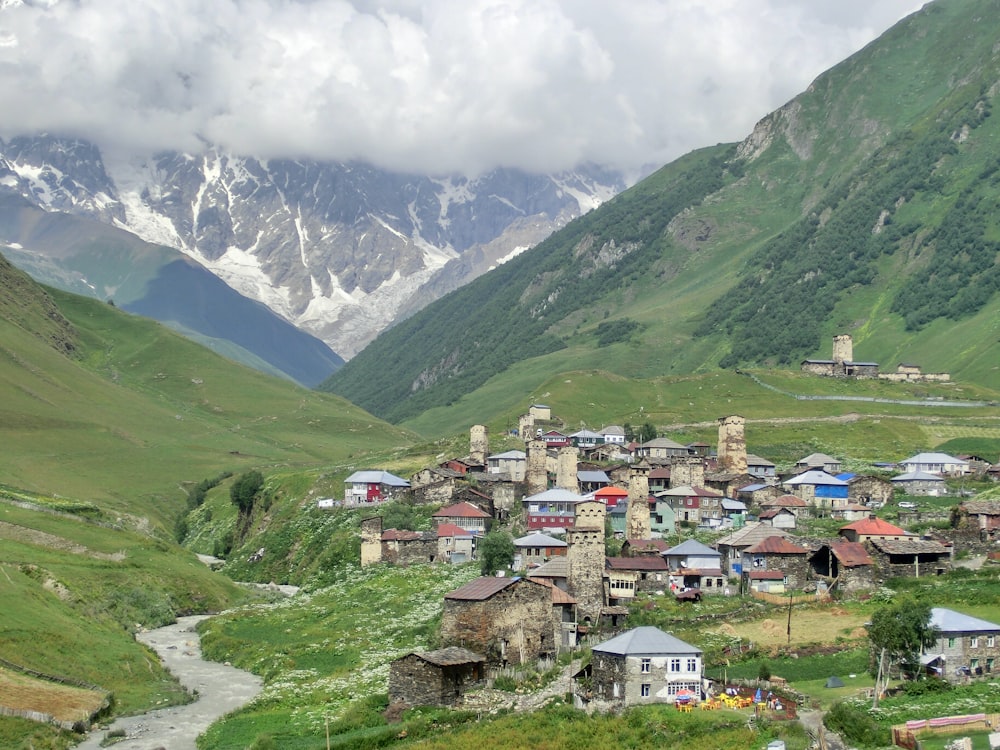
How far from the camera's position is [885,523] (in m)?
85.8

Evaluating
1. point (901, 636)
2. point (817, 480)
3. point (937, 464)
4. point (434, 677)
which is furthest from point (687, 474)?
point (901, 636)

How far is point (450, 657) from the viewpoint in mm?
61188

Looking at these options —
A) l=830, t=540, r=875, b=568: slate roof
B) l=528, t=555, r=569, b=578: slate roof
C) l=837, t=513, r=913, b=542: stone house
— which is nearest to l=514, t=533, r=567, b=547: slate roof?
l=528, t=555, r=569, b=578: slate roof

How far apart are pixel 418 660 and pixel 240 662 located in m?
25.2

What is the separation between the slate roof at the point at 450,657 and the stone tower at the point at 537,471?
1970 inches

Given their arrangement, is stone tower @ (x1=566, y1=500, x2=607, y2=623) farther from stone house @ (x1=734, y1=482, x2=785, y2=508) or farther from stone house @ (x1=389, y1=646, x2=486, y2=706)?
stone house @ (x1=734, y1=482, x2=785, y2=508)

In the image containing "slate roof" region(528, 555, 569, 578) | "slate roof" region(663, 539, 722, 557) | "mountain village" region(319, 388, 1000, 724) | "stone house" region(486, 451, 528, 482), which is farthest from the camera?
"stone house" region(486, 451, 528, 482)

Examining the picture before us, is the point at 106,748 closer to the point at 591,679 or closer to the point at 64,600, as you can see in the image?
the point at 591,679

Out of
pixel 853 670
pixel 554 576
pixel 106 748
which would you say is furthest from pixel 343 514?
pixel 853 670

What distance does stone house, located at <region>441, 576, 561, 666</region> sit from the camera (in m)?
63.1

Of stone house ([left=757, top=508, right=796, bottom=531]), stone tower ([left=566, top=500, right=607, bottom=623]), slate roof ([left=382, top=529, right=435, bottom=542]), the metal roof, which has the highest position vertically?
the metal roof

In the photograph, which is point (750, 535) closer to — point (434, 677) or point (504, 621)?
point (504, 621)

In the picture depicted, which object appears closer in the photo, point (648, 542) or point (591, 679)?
point (591, 679)

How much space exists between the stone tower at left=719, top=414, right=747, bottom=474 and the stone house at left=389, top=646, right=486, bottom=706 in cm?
6307
